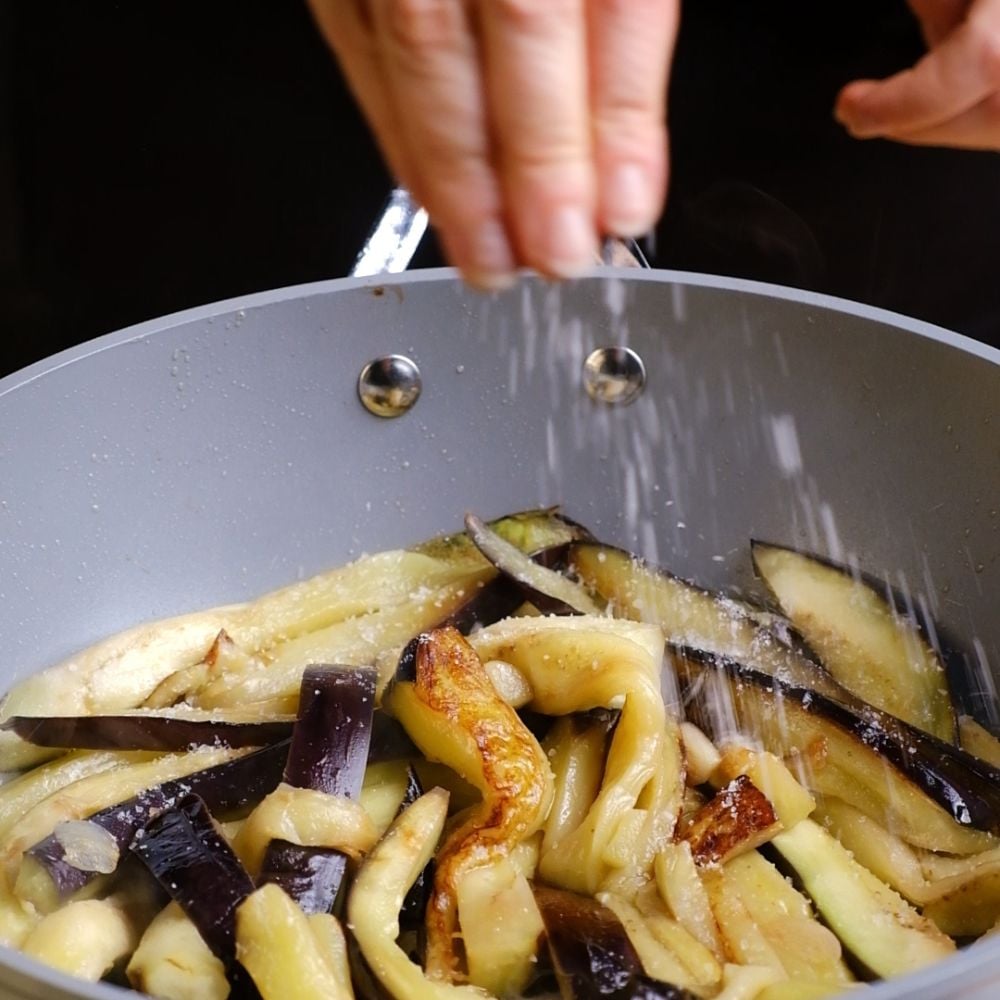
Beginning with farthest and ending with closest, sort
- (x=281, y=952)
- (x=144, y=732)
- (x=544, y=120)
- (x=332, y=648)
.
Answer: (x=332, y=648)
(x=144, y=732)
(x=281, y=952)
(x=544, y=120)

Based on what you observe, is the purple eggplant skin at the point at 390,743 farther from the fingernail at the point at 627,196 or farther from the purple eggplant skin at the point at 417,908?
the fingernail at the point at 627,196

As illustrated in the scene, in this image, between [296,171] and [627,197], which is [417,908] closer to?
[627,197]

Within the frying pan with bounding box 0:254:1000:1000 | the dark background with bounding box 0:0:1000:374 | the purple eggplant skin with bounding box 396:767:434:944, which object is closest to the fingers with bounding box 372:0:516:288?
the purple eggplant skin with bounding box 396:767:434:944

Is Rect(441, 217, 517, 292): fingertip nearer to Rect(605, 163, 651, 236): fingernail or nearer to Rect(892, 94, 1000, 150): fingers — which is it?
Rect(605, 163, 651, 236): fingernail

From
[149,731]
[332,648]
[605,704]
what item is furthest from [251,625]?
[605,704]

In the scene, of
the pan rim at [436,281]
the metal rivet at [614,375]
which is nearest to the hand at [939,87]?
the pan rim at [436,281]

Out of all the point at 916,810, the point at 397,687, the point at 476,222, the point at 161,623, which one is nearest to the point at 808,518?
the point at 916,810
